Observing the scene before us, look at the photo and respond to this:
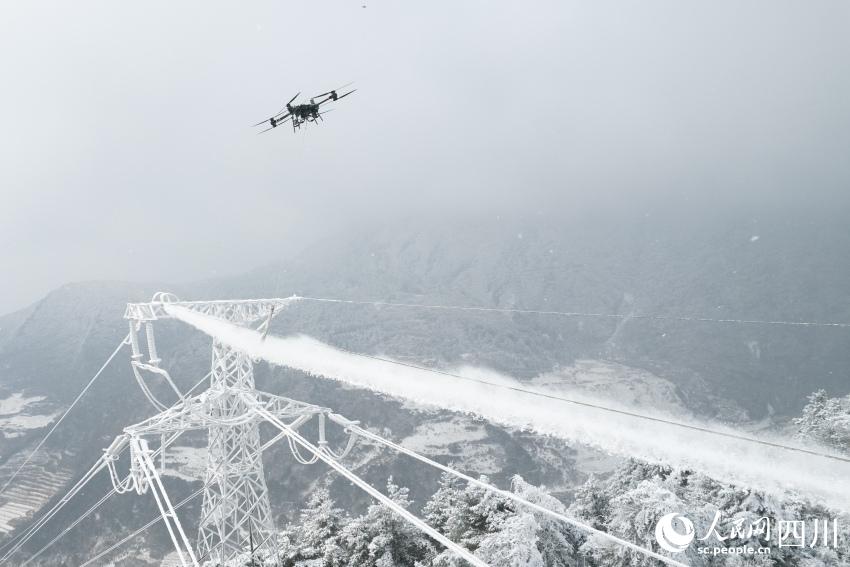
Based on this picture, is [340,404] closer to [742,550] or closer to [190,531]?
[190,531]

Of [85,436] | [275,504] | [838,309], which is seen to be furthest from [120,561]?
[838,309]

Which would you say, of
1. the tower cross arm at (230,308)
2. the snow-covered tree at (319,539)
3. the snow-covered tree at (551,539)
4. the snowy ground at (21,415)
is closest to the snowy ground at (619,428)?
the tower cross arm at (230,308)

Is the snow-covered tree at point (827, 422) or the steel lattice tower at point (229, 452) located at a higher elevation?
the steel lattice tower at point (229, 452)

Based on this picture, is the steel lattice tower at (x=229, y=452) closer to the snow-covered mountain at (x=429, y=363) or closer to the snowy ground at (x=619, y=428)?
the snowy ground at (x=619, y=428)

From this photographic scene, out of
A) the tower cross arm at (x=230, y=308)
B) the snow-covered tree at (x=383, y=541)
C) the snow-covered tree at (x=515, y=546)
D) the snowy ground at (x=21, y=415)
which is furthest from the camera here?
the snowy ground at (x=21, y=415)

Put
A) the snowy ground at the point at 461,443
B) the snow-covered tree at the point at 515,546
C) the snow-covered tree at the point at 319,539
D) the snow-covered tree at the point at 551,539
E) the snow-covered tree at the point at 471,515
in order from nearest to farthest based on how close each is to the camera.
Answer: the snow-covered tree at the point at 515,546, the snow-covered tree at the point at 551,539, the snow-covered tree at the point at 471,515, the snow-covered tree at the point at 319,539, the snowy ground at the point at 461,443

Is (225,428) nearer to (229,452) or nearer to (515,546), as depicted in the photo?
(229,452)

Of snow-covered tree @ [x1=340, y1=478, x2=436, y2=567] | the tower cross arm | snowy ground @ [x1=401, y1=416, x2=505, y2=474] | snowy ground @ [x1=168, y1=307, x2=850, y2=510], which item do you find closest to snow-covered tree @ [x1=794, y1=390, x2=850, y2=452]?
snowy ground @ [x1=168, y1=307, x2=850, y2=510]

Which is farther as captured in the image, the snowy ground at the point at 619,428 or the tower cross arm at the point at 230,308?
the tower cross arm at the point at 230,308

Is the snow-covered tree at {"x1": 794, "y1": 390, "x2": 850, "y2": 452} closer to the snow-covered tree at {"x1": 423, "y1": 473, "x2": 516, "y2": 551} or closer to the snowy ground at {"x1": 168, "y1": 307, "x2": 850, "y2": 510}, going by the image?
the snow-covered tree at {"x1": 423, "y1": 473, "x2": 516, "y2": 551}

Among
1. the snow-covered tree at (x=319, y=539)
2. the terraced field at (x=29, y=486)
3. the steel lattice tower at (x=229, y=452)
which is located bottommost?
the terraced field at (x=29, y=486)

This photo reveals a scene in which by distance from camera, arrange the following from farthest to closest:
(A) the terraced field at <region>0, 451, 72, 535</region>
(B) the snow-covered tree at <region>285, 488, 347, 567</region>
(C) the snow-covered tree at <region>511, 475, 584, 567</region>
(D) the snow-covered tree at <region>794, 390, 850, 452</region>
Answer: (A) the terraced field at <region>0, 451, 72, 535</region>
(D) the snow-covered tree at <region>794, 390, 850, 452</region>
(B) the snow-covered tree at <region>285, 488, 347, 567</region>
(C) the snow-covered tree at <region>511, 475, 584, 567</region>

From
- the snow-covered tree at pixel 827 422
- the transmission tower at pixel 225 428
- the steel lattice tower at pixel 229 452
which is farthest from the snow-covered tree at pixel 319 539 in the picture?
the snow-covered tree at pixel 827 422
